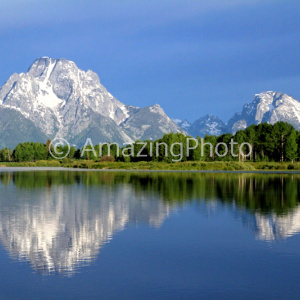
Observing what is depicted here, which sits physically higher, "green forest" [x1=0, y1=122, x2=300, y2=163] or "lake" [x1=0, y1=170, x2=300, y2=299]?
"green forest" [x1=0, y1=122, x2=300, y2=163]

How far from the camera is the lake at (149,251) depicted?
1415 cm

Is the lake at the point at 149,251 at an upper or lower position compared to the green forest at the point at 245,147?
lower

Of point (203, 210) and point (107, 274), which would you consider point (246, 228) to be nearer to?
point (203, 210)

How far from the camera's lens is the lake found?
557 inches

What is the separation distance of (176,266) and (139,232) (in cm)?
689

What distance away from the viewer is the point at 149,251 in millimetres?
19234

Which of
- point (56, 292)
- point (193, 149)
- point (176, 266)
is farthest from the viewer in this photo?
point (193, 149)

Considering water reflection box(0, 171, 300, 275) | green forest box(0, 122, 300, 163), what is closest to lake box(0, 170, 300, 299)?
water reflection box(0, 171, 300, 275)

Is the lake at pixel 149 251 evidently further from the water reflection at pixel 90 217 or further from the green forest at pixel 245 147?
the green forest at pixel 245 147

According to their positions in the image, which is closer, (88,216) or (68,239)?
(68,239)

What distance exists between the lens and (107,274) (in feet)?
51.3

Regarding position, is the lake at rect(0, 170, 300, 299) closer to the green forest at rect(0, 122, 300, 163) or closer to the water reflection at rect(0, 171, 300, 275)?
the water reflection at rect(0, 171, 300, 275)

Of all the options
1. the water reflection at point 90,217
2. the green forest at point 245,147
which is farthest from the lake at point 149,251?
the green forest at point 245,147

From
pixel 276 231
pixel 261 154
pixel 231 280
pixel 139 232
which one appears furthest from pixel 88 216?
pixel 261 154
